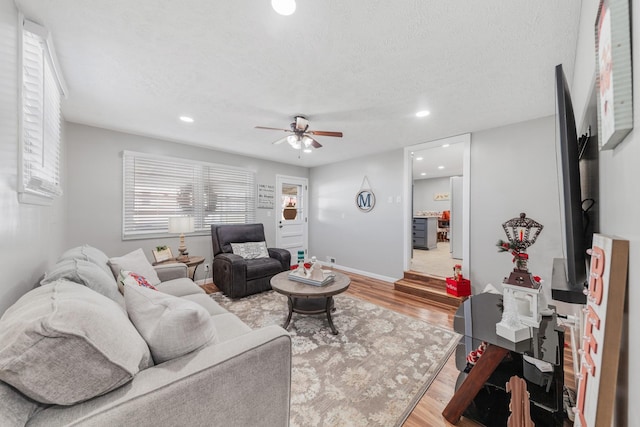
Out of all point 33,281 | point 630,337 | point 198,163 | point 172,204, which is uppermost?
point 198,163

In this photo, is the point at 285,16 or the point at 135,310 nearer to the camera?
the point at 135,310

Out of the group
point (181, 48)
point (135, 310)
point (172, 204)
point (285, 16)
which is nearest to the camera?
point (135, 310)

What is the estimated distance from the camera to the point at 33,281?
1497mm

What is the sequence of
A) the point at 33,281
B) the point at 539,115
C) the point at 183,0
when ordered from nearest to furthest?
the point at 183,0
the point at 33,281
the point at 539,115

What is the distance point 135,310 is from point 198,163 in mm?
3436

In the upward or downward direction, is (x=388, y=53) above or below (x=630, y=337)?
above

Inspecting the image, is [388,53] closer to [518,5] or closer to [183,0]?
[518,5]

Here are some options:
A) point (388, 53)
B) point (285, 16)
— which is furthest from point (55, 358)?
point (388, 53)

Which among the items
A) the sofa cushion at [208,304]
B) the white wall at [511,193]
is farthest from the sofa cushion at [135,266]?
the white wall at [511,193]

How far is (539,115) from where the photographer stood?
2688mm

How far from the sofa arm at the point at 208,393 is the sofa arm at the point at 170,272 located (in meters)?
1.96

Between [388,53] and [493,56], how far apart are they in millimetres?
758

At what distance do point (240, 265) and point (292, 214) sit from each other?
2.37 metres

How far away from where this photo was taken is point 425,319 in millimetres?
2736
